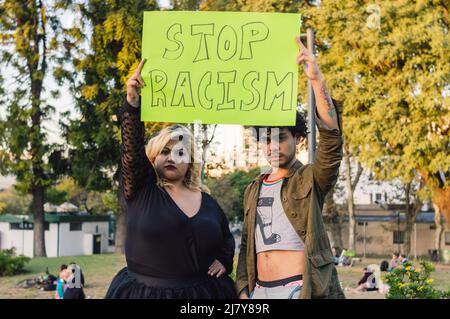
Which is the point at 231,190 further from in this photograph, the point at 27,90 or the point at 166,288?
the point at 166,288

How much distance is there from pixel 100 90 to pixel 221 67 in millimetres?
18792

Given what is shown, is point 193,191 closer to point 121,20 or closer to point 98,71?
point 121,20

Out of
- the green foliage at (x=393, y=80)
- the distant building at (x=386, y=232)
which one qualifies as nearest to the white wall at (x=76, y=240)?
the distant building at (x=386, y=232)

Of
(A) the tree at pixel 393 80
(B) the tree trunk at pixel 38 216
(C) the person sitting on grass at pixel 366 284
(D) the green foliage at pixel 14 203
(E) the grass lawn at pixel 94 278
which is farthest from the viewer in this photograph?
(D) the green foliage at pixel 14 203

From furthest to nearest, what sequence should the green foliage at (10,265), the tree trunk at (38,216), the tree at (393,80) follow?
1. the tree trunk at (38,216)
2. the tree at (393,80)
3. the green foliage at (10,265)

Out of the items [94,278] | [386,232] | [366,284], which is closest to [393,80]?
[366,284]

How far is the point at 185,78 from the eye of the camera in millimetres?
3225

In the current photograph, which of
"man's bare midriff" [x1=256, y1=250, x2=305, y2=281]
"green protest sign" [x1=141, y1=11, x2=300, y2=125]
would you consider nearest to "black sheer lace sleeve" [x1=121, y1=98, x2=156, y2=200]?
"green protest sign" [x1=141, y1=11, x2=300, y2=125]

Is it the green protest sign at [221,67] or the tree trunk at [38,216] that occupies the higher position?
the green protest sign at [221,67]

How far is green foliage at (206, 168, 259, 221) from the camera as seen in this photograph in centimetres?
3192

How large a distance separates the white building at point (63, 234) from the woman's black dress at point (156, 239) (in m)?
31.0

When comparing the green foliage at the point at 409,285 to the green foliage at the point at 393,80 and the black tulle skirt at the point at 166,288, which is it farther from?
the green foliage at the point at 393,80

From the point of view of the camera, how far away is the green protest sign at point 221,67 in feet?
10.4
